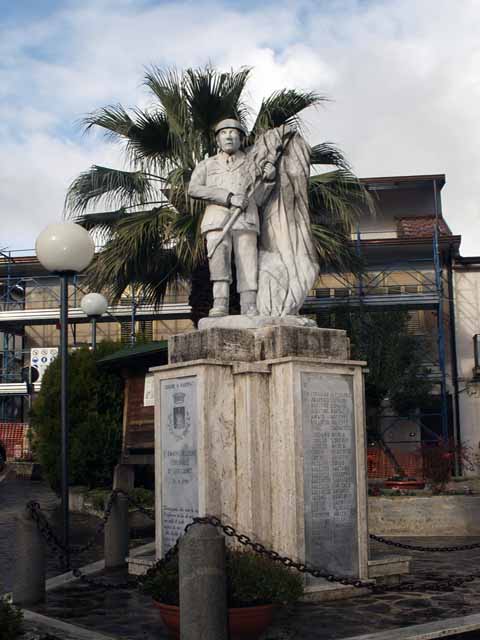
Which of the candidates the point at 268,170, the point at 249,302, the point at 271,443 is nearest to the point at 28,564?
the point at 271,443

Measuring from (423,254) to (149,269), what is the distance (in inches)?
585

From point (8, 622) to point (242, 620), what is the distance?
151 centimetres

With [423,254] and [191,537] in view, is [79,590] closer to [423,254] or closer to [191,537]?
[191,537]

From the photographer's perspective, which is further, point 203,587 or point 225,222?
point 225,222

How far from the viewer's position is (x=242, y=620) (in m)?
5.81

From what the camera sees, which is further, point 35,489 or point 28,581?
point 35,489

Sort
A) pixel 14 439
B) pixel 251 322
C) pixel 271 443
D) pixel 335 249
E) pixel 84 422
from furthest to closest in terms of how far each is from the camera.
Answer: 1. pixel 14 439
2. pixel 84 422
3. pixel 335 249
4. pixel 251 322
5. pixel 271 443

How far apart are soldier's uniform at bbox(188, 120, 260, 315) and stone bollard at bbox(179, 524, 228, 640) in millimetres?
2893

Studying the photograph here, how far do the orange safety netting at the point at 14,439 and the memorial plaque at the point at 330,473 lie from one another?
2175 centimetres

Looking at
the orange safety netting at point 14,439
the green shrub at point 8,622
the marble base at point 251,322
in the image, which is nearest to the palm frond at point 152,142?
the marble base at point 251,322

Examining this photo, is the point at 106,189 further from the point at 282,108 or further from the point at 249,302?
the point at 249,302

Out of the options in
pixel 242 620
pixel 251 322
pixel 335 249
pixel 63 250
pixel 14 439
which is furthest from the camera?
pixel 14 439

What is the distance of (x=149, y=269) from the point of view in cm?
1642

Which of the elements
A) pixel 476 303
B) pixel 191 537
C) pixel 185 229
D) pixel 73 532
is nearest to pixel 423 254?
pixel 476 303
